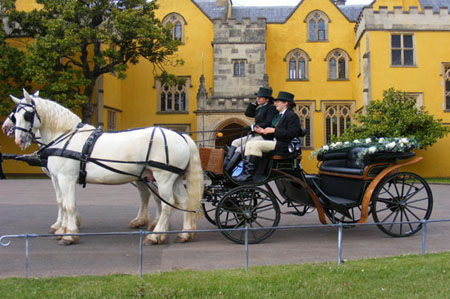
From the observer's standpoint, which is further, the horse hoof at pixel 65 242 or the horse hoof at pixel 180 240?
the horse hoof at pixel 180 240

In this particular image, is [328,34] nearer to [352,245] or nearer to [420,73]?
[420,73]

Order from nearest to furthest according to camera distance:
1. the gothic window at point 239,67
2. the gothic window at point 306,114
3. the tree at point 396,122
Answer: the tree at point 396,122, the gothic window at point 239,67, the gothic window at point 306,114

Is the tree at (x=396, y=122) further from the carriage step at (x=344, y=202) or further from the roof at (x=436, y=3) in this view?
the carriage step at (x=344, y=202)

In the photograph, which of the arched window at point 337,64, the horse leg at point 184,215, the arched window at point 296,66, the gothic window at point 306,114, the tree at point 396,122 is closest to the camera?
the horse leg at point 184,215

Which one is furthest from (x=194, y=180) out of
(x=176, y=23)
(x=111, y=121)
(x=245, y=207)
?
(x=176, y=23)

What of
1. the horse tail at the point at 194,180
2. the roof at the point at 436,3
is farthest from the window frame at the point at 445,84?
the horse tail at the point at 194,180

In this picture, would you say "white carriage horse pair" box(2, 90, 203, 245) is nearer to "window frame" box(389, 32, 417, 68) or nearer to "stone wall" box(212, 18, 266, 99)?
"stone wall" box(212, 18, 266, 99)

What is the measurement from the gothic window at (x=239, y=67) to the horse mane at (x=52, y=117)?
65.2 feet

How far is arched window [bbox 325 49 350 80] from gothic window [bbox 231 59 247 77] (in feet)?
17.5

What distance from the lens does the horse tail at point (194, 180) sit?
6632 mm

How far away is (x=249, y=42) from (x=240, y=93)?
3.10 meters

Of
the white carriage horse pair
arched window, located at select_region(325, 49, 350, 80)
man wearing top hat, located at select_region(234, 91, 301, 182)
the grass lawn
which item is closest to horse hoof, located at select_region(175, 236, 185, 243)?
the white carriage horse pair

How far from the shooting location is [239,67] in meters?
26.0

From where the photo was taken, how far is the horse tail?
6.63 metres
